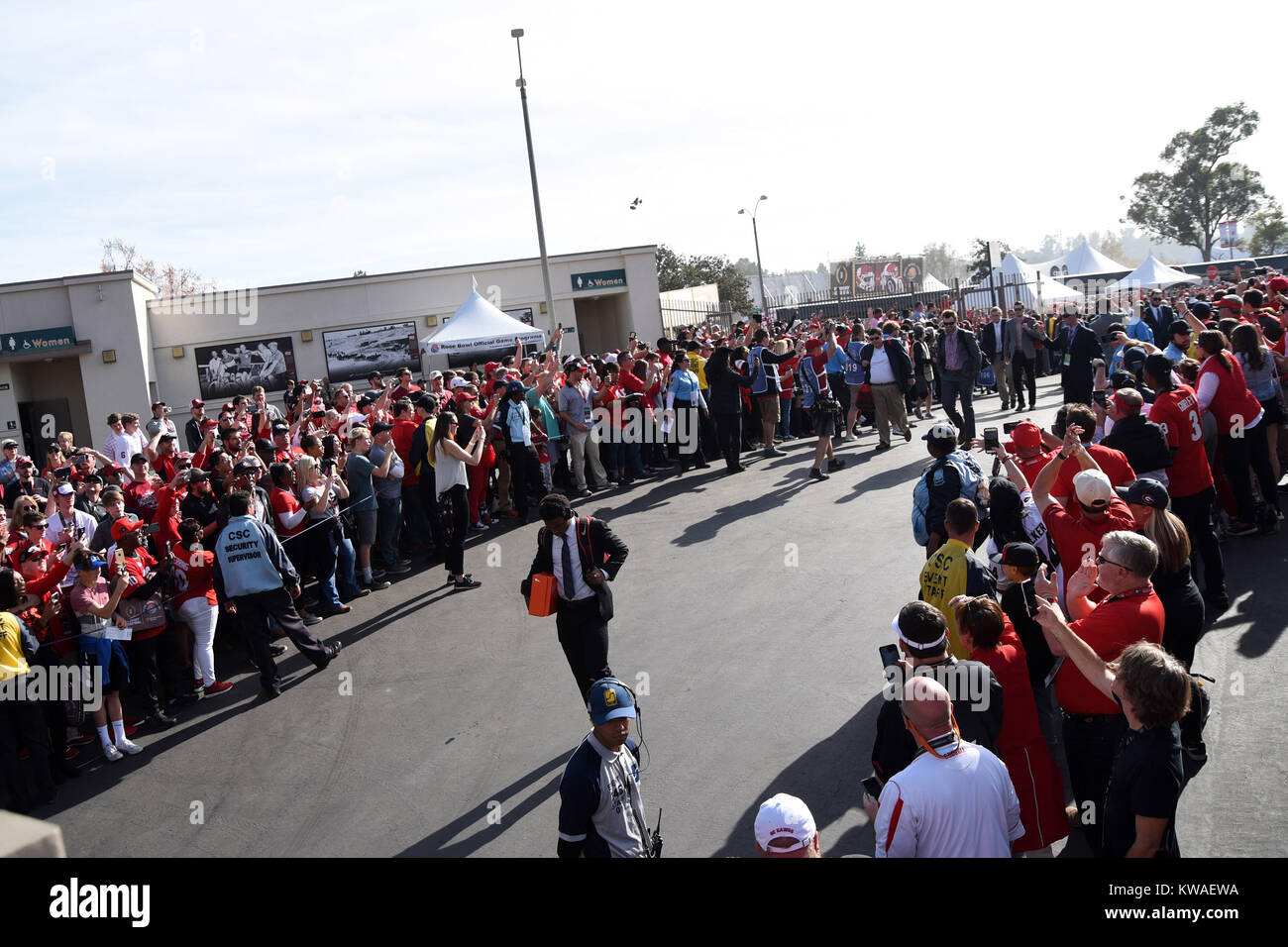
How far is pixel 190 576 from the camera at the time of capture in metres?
8.68

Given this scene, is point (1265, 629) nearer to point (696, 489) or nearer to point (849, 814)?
point (849, 814)

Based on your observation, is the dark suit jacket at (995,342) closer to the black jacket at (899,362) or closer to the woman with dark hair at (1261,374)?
the black jacket at (899,362)

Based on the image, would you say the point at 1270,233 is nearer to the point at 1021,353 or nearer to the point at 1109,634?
the point at 1021,353

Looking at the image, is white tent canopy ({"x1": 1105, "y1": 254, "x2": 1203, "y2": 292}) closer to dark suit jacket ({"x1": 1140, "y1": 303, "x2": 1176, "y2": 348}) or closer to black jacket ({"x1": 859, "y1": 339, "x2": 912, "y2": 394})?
dark suit jacket ({"x1": 1140, "y1": 303, "x2": 1176, "y2": 348})

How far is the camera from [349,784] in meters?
6.75

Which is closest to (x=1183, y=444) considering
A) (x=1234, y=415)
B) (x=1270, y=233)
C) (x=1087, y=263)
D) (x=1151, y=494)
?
(x=1234, y=415)

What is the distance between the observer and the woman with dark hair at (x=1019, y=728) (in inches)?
178

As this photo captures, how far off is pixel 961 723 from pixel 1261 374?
7099mm

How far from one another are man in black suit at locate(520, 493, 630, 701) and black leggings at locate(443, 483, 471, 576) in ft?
13.1

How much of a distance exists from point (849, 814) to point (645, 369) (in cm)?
1090

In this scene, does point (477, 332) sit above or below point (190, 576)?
above

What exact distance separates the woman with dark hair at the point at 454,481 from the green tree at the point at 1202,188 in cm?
6753

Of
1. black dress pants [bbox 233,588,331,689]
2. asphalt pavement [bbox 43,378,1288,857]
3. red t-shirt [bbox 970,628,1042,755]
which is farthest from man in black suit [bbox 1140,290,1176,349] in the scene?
black dress pants [bbox 233,588,331,689]
